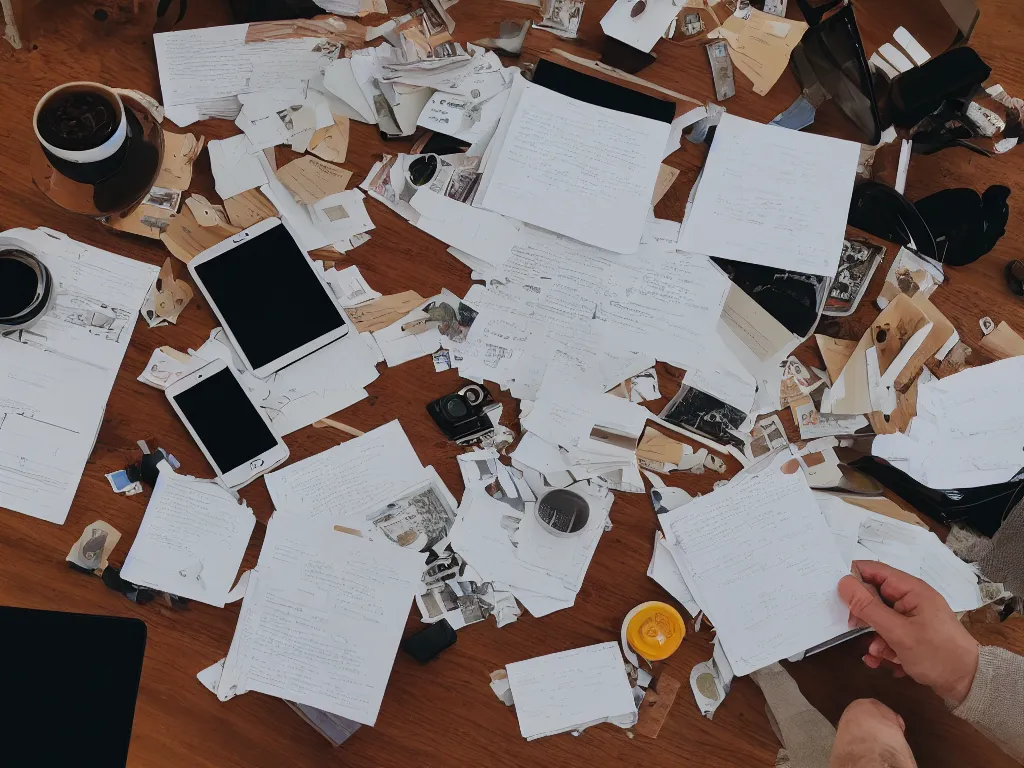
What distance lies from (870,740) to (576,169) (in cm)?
88

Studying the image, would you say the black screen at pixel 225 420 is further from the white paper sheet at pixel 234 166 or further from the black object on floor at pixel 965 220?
the black object on floor at pixel 965 220

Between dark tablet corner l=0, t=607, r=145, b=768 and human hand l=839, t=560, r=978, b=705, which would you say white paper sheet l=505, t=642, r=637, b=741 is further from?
dark tablet corner l=0, t=607, r=145, b=768

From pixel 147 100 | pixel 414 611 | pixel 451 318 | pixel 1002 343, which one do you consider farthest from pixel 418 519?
pixel 1002 343

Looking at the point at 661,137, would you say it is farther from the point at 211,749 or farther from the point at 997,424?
the point at 211,749

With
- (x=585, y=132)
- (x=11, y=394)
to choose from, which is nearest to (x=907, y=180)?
(x=585, y=132)

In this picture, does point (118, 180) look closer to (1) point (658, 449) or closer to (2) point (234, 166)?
(2) point (234, 166)

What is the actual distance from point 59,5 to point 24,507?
2.41 ft

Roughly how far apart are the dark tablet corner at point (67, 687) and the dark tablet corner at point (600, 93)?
925mm

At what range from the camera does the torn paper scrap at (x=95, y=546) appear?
3.34 feet

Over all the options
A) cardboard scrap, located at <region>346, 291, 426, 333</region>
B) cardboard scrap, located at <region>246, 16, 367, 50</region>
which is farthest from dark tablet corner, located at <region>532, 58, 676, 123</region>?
cardboard scrap, located at <region>346, 291, 426, 333</region>

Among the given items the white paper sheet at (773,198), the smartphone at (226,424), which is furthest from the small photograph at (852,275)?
the smartphone at (226,424)

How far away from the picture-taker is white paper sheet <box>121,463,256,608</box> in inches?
40.2

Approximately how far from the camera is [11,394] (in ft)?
3.39

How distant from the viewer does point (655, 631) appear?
1047 mm
